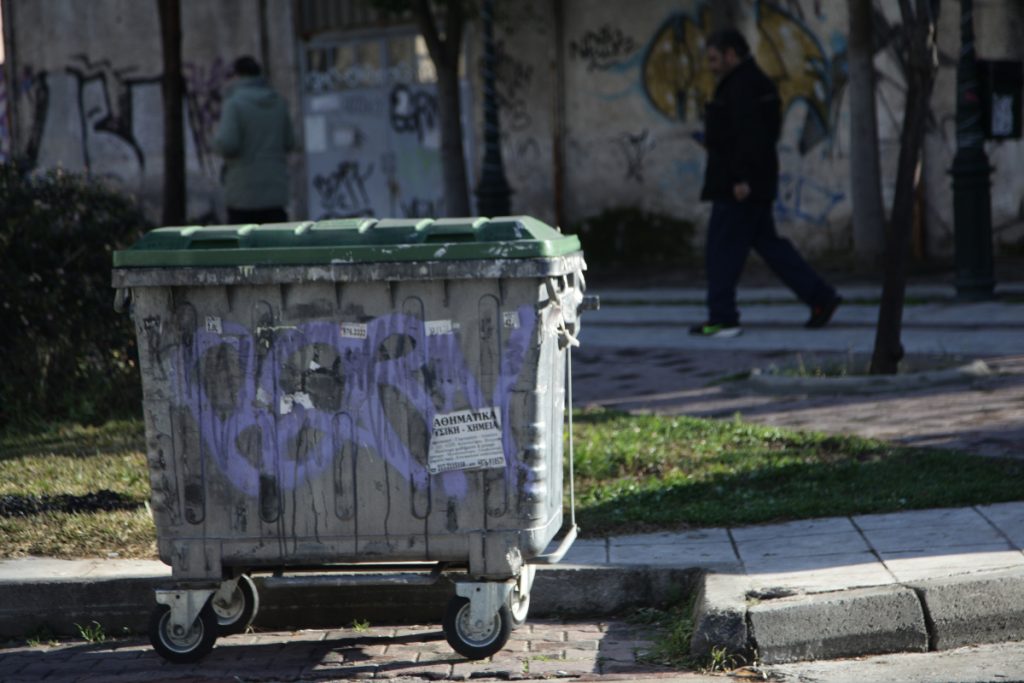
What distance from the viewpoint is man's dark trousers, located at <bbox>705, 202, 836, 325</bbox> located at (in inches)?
390

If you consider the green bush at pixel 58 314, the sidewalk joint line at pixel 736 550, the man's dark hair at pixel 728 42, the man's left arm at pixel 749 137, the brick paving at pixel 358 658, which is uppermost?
the man's dark hair at pixel 728 42

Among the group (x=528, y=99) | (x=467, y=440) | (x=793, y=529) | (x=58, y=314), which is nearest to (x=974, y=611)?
(x=793, y=529)

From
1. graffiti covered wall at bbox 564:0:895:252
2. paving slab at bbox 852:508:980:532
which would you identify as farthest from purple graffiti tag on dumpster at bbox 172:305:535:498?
graffiti covered wall at bbox 564:0:895:252

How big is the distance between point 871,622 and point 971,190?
771 cm

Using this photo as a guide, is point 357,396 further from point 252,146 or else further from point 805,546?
point 252,146

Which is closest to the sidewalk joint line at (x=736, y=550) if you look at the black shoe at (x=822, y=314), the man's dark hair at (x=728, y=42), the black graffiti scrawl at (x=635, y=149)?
the black shoe at (x=822, y=314)

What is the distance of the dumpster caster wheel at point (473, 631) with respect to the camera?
14.4 ft

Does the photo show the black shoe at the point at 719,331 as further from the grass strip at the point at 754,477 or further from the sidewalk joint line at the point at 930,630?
the sidewalk joint line at the point at 930,630

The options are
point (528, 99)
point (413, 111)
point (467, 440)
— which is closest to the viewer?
point (467, 440)

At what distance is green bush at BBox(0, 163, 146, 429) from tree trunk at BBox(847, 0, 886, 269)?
8141 millimetres

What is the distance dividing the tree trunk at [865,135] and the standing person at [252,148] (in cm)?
657

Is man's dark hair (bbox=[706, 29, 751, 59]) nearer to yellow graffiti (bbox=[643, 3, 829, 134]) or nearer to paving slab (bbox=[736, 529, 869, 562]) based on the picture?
paving slab (bbox=[736, 529, 869, 562])

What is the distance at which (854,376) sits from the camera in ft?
26.3

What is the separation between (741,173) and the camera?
9758 millimetres
